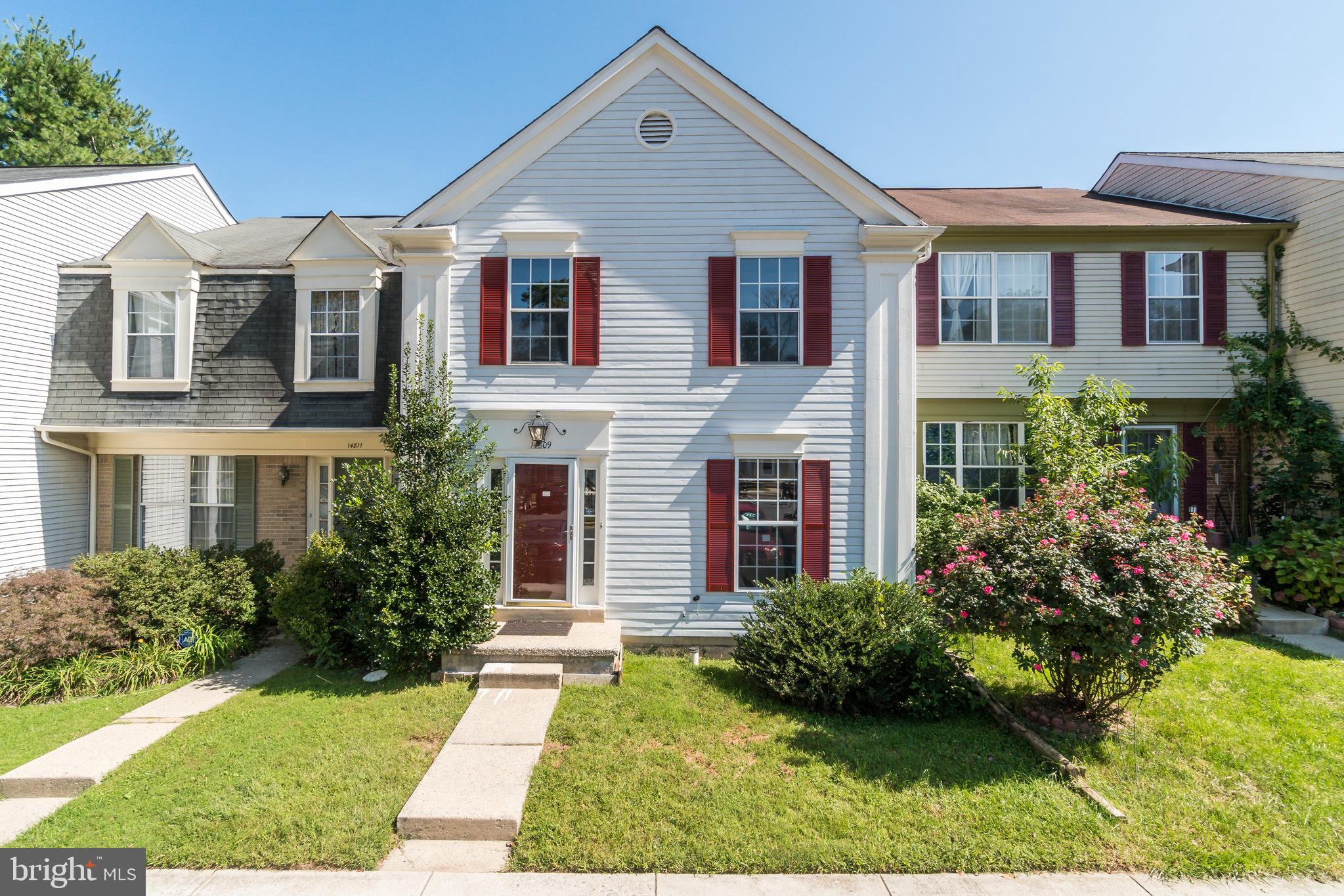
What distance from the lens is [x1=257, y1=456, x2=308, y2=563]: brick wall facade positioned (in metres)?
9.93

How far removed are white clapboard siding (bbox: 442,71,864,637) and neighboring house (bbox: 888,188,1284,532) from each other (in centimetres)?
314

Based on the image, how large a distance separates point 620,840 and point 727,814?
2.80ft

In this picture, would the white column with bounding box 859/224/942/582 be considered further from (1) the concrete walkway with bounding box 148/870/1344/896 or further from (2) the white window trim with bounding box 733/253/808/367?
(1) the concrete walkway with bounding box 148/870/1344/896

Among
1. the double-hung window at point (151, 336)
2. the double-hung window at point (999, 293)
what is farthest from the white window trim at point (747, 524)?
the double-hung window at point (151, 336)

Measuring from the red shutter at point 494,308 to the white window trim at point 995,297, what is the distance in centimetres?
746

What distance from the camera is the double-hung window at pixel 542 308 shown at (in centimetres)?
841

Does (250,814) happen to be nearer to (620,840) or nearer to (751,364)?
(620,840)

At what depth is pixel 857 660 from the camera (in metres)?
6.31

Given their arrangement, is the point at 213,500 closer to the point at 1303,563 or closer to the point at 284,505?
the point at 284,505

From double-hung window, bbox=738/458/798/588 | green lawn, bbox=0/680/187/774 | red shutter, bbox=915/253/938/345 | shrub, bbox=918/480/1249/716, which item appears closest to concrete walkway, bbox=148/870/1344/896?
shrub, bbox=918/480/1249/716

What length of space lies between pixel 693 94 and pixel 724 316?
Result: 3.20 metres

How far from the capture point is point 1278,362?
33.4 ft

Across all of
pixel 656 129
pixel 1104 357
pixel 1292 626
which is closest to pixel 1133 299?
pixel 1104 357

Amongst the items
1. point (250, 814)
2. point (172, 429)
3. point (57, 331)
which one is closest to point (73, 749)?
point (250, 814)
